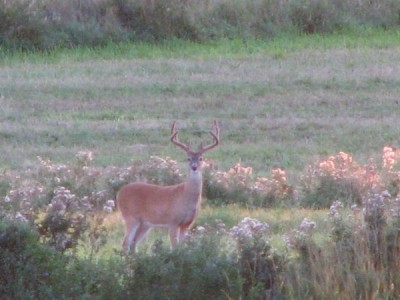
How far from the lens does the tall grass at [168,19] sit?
23.5m

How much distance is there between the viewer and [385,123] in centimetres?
1773

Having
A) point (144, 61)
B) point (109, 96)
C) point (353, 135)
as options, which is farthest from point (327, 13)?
point (353, 135)

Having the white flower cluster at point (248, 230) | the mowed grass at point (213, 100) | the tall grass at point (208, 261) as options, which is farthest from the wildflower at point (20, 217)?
the mowed grass at point (213, 100)

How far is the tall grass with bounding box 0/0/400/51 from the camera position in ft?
77.2

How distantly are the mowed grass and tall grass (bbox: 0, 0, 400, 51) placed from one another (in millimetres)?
466

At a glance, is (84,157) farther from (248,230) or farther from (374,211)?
(374,211)

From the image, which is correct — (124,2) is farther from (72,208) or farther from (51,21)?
(72,208)

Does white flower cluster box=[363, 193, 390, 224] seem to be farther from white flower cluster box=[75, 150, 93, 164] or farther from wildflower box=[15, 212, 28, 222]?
white flower cluster box=[75, 150, 93, 164]

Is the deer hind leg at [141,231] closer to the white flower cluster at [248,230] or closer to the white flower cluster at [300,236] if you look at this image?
the white flower cluster at [248,230]

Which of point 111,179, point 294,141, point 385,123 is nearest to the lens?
point 111,179

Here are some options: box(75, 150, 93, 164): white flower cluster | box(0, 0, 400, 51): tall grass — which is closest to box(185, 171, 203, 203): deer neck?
box(75, 150, 93, 164): white flower cluster

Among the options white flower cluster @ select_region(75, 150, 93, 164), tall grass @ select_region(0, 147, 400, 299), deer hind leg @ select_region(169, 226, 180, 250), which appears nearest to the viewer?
tall grass @ select_region(0, 147, 400, 299)

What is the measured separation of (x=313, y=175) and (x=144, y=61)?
998 cm

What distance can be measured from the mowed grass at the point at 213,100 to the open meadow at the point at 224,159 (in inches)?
1.7
